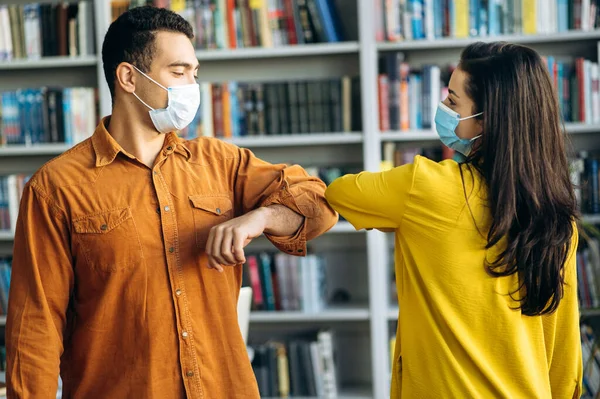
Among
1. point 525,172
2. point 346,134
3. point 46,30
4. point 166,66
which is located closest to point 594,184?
point 346,134

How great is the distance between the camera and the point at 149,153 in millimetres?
1543

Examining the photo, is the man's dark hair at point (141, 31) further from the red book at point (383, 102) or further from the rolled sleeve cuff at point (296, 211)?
the red book at point (383, 102)

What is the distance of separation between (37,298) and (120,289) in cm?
15

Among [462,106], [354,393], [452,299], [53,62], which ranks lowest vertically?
[354,393]

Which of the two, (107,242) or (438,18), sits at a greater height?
(438,18)

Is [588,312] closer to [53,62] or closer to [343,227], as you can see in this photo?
[343,227]

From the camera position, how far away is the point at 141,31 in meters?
1.55

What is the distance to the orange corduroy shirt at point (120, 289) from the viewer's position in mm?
1408

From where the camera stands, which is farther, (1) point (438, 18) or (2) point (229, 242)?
(1) point (438, 18)

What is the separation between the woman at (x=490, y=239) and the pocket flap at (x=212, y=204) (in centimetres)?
29

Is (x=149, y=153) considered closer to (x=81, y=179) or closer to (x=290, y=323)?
(x=81, y=179)

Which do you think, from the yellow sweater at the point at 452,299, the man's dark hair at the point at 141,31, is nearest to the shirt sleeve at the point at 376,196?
the yellow sweater at the point at 452,299

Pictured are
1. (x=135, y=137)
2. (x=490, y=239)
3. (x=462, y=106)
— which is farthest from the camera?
(x=135, y=137)

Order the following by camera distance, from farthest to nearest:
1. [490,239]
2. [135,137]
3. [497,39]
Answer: [497,39] → [135,137] → [490,239]
